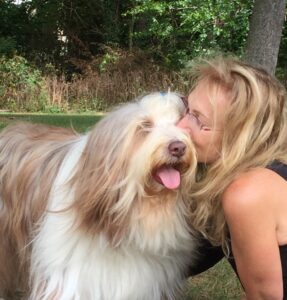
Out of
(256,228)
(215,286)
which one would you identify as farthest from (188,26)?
(256,228)

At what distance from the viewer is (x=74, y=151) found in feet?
10.0

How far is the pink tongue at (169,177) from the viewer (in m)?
2.56

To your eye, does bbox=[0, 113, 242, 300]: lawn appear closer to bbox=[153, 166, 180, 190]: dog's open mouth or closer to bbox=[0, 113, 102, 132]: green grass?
bbox=[153, 166, 180, 190]: dog's open mouth

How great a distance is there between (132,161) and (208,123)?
0.39 meters

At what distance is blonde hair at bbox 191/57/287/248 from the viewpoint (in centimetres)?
270

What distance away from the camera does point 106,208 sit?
2.69 meters

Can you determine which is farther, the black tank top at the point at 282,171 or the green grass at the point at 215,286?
the green grass at the point at 215,286

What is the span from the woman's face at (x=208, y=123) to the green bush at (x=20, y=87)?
12.6m

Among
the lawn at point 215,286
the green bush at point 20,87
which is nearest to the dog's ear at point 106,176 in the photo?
the lawn at point 215,286

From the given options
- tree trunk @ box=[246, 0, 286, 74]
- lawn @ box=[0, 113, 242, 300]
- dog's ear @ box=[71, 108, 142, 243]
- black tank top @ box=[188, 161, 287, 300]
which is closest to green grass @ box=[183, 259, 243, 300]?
lawn @ box=[0, 113, 242, 300]

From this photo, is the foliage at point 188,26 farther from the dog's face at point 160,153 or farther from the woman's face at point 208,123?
the dog's face at point 160,153

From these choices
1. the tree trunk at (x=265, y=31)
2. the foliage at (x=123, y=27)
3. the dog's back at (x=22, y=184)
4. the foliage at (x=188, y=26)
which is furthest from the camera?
the foliage at (x=123, y=27)

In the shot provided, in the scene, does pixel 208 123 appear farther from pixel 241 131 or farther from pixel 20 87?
pixel 20 87

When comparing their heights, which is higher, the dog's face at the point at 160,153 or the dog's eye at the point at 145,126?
the dog's eye at the point at 145,126
